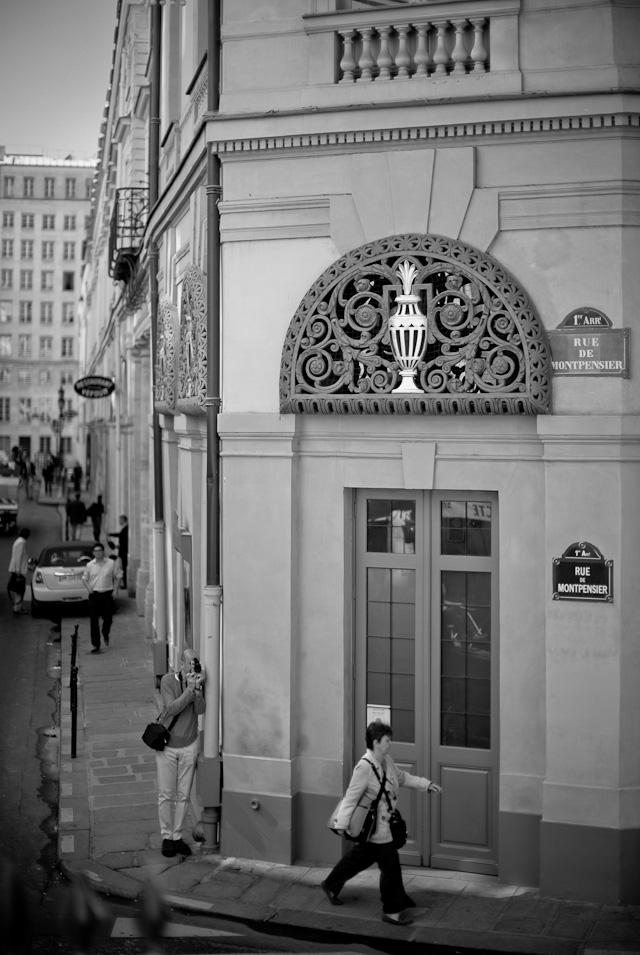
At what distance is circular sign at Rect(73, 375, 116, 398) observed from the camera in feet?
90.1

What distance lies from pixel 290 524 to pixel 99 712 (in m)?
6.41

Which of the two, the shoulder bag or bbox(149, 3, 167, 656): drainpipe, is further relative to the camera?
bbox(149, 3, 167, 656): drainpipe

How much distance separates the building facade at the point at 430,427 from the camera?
345 inches

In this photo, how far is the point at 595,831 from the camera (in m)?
8.72

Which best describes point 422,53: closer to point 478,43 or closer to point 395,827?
point 478,43

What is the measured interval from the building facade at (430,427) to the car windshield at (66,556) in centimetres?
1375

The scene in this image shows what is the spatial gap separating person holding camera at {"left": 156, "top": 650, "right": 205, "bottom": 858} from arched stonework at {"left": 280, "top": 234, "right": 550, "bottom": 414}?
8.30 ft

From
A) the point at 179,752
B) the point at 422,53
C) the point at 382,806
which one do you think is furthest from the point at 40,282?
the point at 382,806

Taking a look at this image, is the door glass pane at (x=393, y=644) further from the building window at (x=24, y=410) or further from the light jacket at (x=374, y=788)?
the building window at (x=24, y=410)

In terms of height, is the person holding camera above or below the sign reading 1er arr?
below

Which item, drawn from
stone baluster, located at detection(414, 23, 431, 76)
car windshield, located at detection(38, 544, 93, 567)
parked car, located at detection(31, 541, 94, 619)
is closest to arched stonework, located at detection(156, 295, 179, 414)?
stone baluster, located at detection(414, 23, 431, 76)

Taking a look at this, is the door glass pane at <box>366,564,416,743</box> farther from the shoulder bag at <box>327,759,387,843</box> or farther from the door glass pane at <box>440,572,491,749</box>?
the shoulder bag at <box>327,759,387,843</box>

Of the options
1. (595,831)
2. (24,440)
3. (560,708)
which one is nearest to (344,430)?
(560,708)

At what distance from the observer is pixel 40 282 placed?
107 metres
